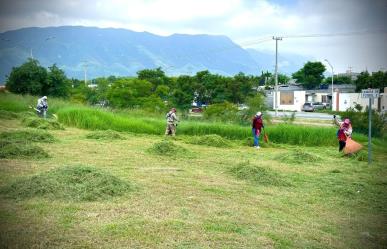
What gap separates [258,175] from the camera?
9.19 metres

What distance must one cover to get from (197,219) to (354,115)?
18.1 meters

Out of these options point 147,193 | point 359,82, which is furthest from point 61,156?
point 359,82

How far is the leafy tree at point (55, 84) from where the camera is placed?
30391mm

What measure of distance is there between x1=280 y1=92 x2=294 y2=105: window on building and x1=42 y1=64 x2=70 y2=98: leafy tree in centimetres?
3277

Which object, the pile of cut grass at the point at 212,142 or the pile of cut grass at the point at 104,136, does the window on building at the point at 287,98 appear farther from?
the pile of cut grass at the point at 104,136

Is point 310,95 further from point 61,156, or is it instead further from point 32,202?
point 32,202

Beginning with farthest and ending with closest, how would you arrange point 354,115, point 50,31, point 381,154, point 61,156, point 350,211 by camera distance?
1. point 354,115
2. point 381,154
3. point 61,156
4. point 350,211
5. point 50,31

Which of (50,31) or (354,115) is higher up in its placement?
(50,31)

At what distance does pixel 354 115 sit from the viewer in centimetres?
2219

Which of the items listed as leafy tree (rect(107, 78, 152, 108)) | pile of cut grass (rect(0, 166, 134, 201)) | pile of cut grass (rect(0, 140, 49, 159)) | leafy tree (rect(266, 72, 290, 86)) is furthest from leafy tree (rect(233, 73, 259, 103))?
leafy tree (rect(266, 72, 290, 86))

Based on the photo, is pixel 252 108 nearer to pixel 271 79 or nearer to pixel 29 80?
pixel 29 80

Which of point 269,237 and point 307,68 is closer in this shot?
point 269,237

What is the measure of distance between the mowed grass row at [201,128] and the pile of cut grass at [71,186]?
12103 mm

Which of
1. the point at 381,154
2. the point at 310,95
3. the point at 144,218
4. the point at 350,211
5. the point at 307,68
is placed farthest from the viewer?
the point at 307,68
